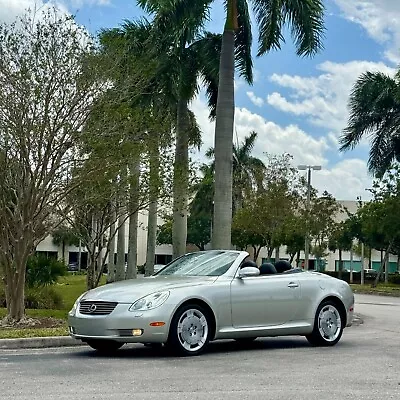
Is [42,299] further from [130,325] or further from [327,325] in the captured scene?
[130,325]

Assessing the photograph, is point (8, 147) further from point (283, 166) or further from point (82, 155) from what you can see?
point (283, 166)

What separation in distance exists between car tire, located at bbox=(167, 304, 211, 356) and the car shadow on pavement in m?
0.16

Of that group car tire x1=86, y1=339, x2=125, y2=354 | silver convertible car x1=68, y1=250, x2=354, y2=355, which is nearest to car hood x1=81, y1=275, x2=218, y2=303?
silver convertible car x1=68, y1=250, x2=354, y2=355

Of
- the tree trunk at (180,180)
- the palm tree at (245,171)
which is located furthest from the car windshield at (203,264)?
the palm tree at (245,171)

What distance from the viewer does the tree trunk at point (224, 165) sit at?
2025cm

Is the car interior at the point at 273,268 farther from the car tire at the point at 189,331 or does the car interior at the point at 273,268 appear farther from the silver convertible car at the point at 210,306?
the car tire at the point at 189,331

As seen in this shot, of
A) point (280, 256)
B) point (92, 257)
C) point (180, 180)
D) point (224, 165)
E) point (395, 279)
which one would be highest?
point (224, 165)

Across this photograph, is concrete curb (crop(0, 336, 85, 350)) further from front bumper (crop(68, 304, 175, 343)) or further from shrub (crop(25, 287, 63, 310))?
shrub (crop(25, 287, 63, 310))

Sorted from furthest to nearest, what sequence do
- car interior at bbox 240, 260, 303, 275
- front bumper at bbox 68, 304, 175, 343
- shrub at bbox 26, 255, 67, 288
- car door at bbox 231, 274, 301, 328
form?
shrub at bbox 26, 255, 67, 288 → car interior at bbox 240, 260, 303, 275 → car door at bbox 231, 274, 301, 328 → front bumper at bbox 68, 304, 175, 343

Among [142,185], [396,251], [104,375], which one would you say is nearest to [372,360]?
[104,375]

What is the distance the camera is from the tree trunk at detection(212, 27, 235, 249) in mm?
20250

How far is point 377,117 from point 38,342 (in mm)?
29863

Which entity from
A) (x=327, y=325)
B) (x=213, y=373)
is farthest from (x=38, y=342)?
(x=327, y=325)

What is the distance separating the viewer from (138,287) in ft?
34.7
